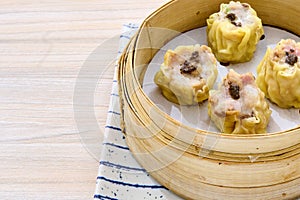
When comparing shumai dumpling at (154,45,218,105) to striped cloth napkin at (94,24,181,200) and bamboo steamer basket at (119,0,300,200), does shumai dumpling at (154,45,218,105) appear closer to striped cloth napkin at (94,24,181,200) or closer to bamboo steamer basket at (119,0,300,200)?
bamboo steamer basket at (119,0,300,200)

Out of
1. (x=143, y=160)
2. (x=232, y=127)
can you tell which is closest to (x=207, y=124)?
(x=232, y=127)

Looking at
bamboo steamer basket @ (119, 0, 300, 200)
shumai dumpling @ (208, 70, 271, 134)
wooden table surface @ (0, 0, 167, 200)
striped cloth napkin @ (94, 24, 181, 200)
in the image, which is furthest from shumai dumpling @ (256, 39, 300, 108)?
wooden table surface @ (0, 0, 167, 200)

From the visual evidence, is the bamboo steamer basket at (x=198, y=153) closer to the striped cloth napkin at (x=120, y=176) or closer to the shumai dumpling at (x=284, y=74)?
the striped cloth napkin at (x=120, y=176)

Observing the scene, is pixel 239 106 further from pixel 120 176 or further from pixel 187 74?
pixel 120 176

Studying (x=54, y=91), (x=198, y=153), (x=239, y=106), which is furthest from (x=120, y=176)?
(x=54, y=91)

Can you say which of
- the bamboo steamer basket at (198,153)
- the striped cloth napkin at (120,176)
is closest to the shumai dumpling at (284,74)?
the bamboo steamer basket at (198,153)

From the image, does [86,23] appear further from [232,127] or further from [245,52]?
[232,127]
